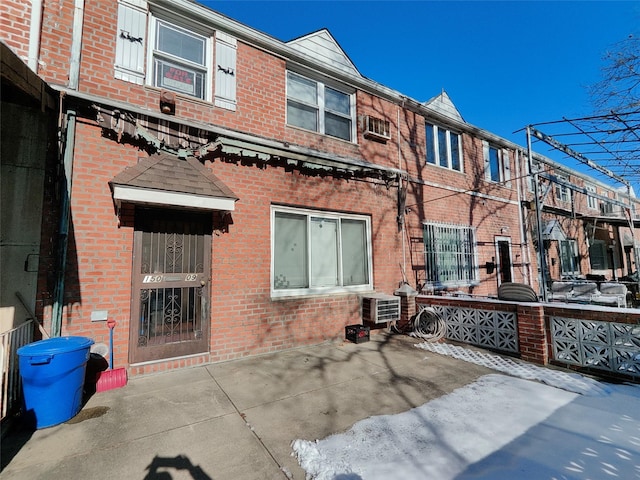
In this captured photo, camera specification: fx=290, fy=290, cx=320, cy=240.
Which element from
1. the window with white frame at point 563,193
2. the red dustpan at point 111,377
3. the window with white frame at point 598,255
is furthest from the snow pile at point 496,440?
the window with white frame at point 598,255

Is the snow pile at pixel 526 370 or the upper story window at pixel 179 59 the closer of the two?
the snow pile at pixel 526 370

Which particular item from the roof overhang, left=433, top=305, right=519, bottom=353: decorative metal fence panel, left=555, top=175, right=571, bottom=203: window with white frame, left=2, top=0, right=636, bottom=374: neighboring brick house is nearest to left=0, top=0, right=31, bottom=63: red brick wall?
left=2, top=0, right=636, bottom=374: neighboring brick house

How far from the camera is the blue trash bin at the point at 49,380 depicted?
2932mm

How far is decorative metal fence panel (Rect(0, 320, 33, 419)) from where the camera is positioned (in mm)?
2867

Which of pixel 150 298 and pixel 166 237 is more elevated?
pixel 166 237

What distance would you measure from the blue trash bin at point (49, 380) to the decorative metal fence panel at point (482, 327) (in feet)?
20.7

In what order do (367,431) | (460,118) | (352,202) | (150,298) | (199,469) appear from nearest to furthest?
(199,469) → (367,431) → (150,298) → (352,202) → (460,118)

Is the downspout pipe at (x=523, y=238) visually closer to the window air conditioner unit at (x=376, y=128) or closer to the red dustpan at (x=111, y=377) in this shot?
the window air conditioner unit at (x=376, y=128)

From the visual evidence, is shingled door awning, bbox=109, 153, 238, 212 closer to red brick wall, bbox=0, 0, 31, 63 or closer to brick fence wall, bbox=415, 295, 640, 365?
red brick wall, bbox=0, 0, 31, 63

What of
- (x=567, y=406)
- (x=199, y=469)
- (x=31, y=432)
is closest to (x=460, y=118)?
(x=567, y=406)

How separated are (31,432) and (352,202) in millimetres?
6123

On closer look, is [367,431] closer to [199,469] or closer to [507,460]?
[507,460]

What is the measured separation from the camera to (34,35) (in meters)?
3.94

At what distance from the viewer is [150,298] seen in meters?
4.49
